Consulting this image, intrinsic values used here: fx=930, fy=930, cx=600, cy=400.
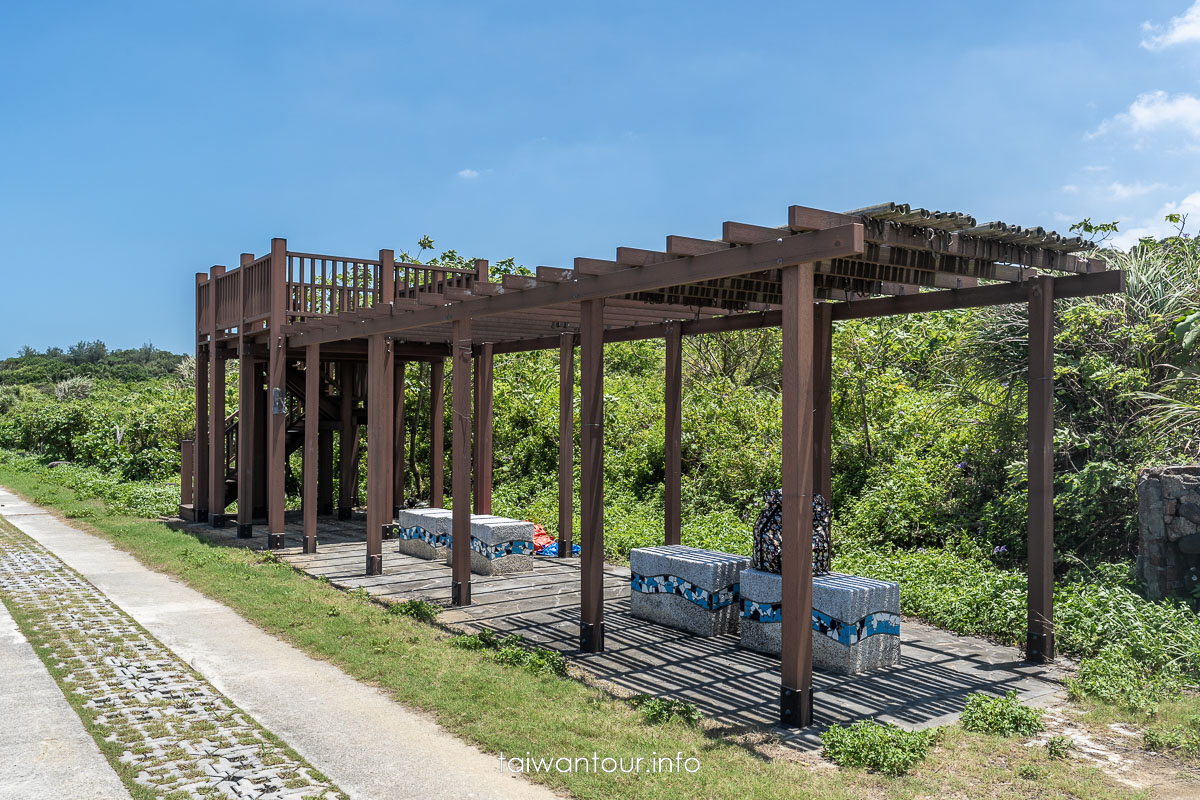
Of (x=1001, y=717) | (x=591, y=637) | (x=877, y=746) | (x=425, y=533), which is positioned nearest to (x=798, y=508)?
(x=877, y=746)

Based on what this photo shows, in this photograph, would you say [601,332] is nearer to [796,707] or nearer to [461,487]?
[461,487]

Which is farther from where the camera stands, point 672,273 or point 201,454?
point 201,454

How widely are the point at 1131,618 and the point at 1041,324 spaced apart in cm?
230

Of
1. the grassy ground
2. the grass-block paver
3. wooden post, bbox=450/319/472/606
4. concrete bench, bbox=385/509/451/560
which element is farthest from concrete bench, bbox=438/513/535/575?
the grass-block paver

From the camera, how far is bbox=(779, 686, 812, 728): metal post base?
553 cm

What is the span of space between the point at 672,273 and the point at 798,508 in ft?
6.28

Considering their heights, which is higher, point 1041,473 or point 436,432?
point 1041,473

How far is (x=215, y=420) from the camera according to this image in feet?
49.2

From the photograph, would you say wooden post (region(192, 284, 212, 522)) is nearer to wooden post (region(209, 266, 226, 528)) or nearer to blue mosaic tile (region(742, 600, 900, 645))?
wooden post (region(209, 266, 226, 528))

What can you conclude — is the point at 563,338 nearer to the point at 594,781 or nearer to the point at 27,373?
the point at 594,781

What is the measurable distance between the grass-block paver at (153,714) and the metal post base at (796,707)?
2598 mm

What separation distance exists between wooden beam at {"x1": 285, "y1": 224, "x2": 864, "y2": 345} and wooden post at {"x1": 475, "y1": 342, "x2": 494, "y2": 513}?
324 cm

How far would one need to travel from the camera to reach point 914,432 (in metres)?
13.0

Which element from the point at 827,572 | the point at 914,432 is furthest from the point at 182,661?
the point at 914,432
